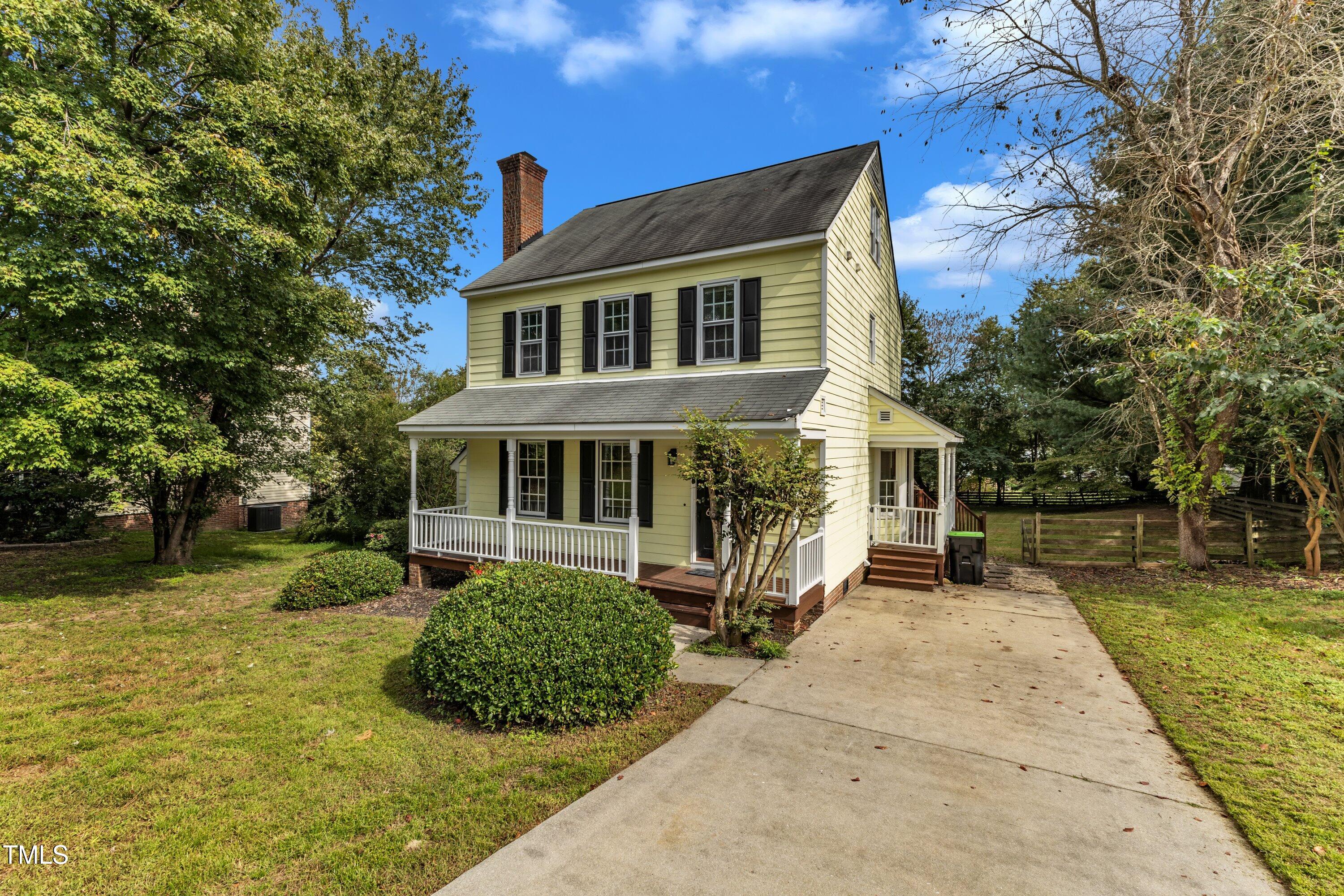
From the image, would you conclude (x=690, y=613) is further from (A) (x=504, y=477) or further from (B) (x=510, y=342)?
(B) (x=510, y=342)

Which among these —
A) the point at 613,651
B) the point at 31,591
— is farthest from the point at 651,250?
the point at 31,591

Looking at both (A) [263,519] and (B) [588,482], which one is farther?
(A) [263,519]

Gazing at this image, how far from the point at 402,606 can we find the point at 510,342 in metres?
6.05

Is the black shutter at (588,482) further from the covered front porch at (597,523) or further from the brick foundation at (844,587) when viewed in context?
the brick foundation at (844,587)

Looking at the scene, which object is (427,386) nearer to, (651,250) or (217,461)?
(217,461)

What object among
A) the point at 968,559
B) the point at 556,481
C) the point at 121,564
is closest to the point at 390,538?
the point at 556,481

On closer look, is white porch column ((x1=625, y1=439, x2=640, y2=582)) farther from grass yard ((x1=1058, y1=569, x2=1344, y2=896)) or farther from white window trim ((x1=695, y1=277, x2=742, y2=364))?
grass yard ((x1=1058, y1=569, x2=1344, y2=896))

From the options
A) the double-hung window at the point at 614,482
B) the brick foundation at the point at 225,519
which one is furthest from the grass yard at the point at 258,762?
the brick foundation at the point at 225,519

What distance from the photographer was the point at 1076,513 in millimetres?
25281

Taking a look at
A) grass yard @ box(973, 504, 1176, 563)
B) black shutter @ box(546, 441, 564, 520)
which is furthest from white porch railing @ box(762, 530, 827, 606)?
grass yard @ box(973, 504, 1176, 563)

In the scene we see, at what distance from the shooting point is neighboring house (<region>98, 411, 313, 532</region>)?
1772cm

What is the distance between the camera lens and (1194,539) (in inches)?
471

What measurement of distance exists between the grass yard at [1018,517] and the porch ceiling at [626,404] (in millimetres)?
9642

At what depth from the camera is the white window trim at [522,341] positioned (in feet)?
40.3
